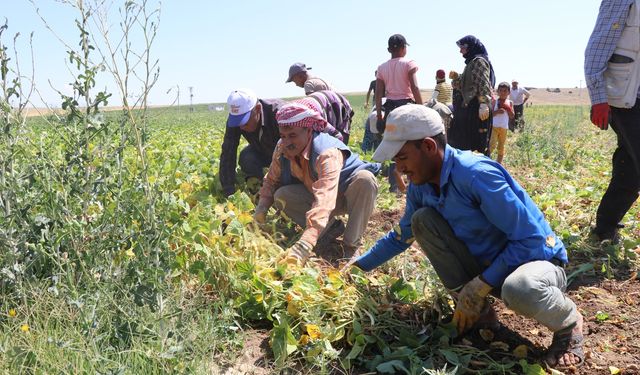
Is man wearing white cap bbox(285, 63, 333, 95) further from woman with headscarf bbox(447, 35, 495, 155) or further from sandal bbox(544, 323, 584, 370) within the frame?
sandal bbox(544, 323, 584, 370)

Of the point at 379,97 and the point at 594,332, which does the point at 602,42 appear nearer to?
the point at 594,332

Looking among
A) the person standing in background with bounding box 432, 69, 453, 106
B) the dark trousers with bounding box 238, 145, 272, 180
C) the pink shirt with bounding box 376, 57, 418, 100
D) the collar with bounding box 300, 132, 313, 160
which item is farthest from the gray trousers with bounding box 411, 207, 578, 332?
the person standing in background with bounding box 432, 69, 453, 106

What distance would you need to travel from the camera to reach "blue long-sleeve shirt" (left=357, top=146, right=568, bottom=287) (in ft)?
6.59

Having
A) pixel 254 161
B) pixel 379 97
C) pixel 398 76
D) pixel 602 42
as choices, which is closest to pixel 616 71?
pixel 602 42

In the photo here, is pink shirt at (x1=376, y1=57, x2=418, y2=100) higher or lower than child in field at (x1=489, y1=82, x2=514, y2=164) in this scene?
higher

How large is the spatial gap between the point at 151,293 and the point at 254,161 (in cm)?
251

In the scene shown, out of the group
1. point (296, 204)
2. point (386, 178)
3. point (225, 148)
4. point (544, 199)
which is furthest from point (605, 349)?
point (386, 178)

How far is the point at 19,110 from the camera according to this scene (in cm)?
220

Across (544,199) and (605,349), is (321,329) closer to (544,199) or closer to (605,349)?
(605,349)

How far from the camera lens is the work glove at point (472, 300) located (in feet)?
6.88

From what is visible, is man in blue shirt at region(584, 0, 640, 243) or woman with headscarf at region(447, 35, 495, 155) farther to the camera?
woman with headscarf at region(447, 35, 495, 155)

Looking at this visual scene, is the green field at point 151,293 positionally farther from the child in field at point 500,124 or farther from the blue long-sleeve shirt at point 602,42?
the child in field at point 500,124

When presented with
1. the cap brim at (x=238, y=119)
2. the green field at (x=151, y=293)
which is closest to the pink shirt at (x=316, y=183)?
the green field at (x=151, y=293)

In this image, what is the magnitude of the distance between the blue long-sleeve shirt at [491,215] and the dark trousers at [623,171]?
1224 millimetres
